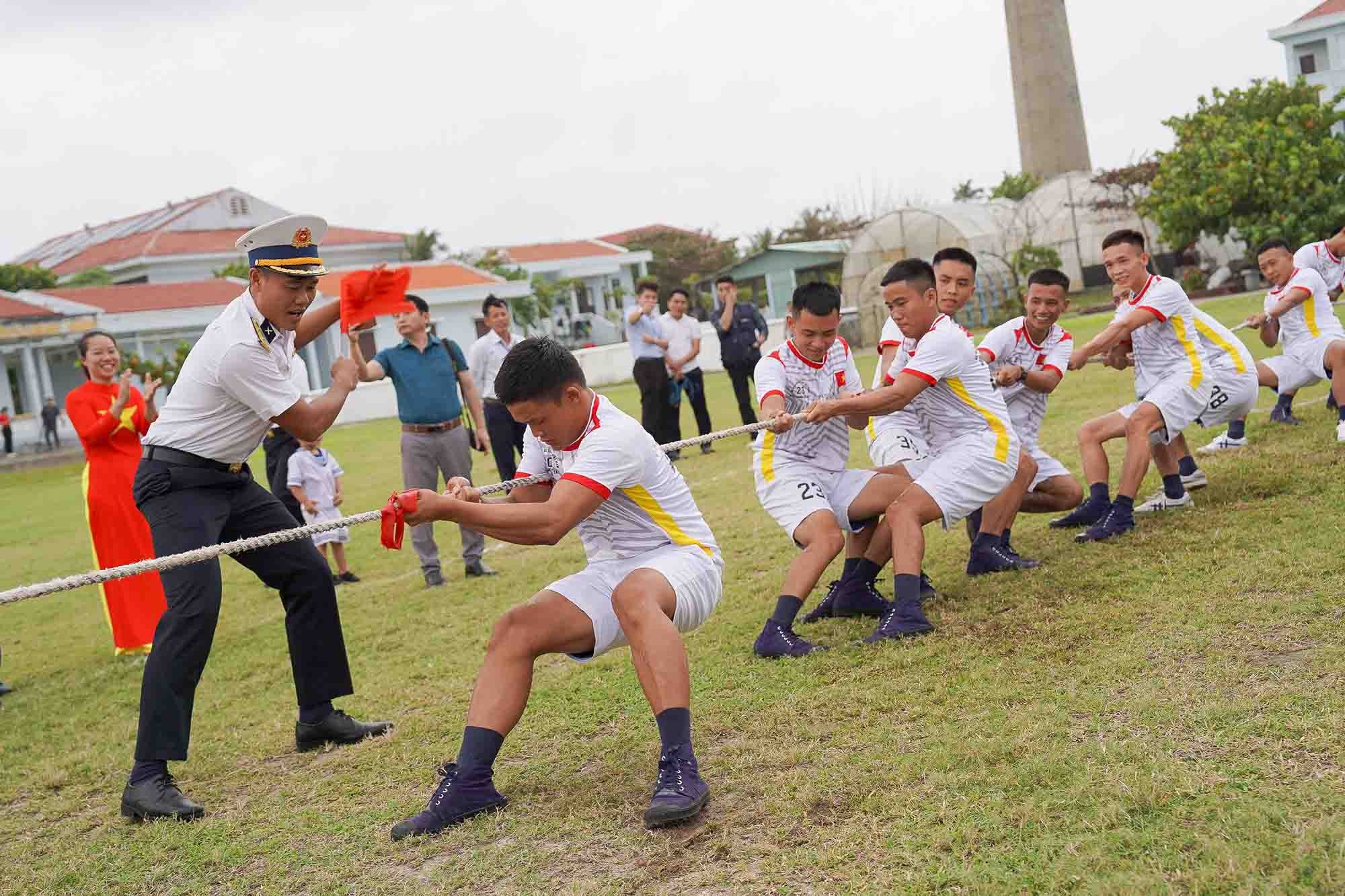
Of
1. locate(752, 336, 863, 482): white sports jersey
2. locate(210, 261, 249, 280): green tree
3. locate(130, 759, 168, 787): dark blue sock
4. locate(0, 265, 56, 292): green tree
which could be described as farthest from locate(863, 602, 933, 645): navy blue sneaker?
locate(0, 265, 56, 292): green tree

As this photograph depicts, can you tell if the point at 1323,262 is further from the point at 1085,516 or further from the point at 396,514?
the point at 396,514

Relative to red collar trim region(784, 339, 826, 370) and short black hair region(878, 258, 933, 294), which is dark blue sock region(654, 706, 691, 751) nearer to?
red collar trim region(784, 339, 826, 370)

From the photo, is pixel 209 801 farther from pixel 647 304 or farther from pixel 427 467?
pixel 647 304

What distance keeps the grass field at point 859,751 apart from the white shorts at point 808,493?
22.9 inches

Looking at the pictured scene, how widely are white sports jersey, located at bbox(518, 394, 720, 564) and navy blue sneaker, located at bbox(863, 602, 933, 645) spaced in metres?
1.39

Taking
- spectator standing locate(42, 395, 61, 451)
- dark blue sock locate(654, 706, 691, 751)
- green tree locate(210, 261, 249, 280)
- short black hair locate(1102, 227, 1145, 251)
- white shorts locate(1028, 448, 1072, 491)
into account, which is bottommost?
dark blue sock locate(654, 706, 691, 751)

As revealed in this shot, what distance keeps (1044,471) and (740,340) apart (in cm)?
874

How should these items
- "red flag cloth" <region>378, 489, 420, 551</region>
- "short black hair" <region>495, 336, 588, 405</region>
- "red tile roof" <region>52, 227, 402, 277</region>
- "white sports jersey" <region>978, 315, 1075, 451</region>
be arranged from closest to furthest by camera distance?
"red flag cloth" <region>378, 489, 420, 551</region>
"short black hair" <region>495, 336, 588, 405</region>
"white sports jersey" <region>978, 315, 1075, 451</region>
"red tile roof" <region>52, 227, 402, 277</region>

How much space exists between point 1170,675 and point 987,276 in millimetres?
31458

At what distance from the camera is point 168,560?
449cm

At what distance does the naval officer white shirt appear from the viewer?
5.18 m

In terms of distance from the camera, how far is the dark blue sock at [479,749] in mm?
4402

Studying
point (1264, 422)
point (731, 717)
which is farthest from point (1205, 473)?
point (731, 717)

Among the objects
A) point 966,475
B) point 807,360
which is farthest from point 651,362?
point 966,475
